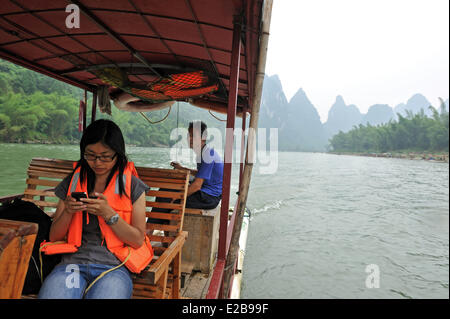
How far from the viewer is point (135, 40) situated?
8.87 ft

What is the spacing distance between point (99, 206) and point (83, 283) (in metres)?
0.36

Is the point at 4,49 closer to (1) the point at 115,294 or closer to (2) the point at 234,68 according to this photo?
(2) the point at 234,68

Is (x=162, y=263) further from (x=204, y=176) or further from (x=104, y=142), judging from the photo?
(x=204, y=176)

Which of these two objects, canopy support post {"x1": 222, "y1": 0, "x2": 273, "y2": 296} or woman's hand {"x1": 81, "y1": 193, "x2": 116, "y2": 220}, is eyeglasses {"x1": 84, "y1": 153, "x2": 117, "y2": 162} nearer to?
woman's hand {"x1": 81, "y1": 193, "x2": 116, "y2": 220}

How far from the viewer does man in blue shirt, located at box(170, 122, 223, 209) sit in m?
2.75

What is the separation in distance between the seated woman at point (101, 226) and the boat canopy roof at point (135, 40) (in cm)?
121

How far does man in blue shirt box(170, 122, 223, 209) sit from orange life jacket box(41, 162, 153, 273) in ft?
4.31

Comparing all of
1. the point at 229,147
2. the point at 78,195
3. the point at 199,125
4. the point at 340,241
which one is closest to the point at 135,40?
the point at 199,125

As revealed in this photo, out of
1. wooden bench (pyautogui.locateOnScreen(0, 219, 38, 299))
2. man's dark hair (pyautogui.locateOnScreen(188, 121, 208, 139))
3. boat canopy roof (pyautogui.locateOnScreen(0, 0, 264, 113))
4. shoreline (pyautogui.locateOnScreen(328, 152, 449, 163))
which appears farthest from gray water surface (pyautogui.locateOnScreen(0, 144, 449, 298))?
shoreline (pyautogui.locateOnScreen(328, 152, 449, 163))

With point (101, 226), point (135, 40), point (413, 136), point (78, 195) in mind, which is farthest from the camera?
point (413, 136)

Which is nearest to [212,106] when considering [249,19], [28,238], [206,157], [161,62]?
[161,62]

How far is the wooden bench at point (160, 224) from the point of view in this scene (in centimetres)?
144

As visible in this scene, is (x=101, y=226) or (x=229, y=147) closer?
(x=101, y=226)
